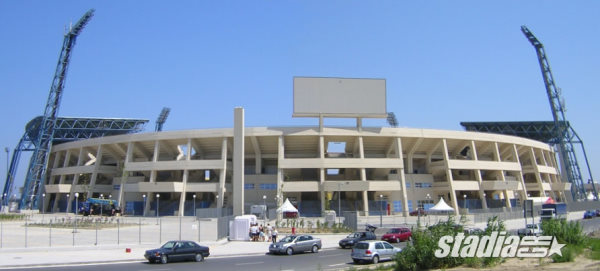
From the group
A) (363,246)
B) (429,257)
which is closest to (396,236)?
(363,246)

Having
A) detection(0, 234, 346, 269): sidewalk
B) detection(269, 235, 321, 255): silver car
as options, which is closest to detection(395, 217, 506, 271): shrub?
detection(269, 235, 321, 255): silver car

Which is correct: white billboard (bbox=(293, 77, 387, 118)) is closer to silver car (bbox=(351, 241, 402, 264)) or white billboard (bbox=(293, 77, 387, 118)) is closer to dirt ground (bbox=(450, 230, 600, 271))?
silver car (bbox=(351, 241, 402, 264))

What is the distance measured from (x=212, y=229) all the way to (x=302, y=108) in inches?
916

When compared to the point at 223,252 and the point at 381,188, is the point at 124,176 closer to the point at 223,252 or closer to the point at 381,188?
the point at 381,188

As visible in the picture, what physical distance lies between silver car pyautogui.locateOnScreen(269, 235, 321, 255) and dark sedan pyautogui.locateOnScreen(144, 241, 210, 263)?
189 inches

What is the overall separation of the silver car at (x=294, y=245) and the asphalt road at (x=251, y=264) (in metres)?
0.71

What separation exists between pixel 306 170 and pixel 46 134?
176ft

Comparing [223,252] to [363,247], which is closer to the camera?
[363,247]

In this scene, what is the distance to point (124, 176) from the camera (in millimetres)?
72062

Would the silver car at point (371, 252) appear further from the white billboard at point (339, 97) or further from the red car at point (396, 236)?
the white billboard at point (339, 97)

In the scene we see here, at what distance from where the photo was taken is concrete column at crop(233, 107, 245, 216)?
56125mm

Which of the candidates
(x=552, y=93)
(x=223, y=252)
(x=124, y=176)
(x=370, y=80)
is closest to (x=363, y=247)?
(x=223, y=252)

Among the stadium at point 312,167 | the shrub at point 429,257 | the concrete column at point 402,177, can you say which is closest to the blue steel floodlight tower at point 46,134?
the stadium at point 312,167

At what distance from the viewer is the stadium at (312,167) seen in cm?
6756
